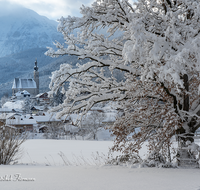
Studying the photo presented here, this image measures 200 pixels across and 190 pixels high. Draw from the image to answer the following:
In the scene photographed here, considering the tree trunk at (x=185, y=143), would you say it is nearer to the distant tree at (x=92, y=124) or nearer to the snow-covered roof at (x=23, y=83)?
the distant tree at (x=92, y=124)

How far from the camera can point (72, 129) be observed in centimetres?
5562

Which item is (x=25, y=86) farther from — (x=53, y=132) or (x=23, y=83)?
(x=53, y=132)

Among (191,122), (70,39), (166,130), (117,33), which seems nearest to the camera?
(166,130)

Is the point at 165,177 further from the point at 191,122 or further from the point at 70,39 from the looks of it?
the point at 70,39

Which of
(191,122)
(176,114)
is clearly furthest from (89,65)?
(191,122)

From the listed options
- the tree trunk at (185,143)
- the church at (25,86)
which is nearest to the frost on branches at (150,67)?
the tree trunk at (185,143)

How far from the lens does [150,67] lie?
5988 millimetres

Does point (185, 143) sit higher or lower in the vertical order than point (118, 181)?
higher

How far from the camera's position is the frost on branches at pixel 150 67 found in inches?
231

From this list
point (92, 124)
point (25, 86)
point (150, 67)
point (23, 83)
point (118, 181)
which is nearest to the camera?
point (118, 181)

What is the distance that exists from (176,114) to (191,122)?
131 cm

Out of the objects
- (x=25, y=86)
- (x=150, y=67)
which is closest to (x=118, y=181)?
(x=150, y=67)

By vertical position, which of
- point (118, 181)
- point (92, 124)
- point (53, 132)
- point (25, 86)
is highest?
point (25, 86)

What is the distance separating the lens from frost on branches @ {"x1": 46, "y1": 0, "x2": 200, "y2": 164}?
5.88 metres
